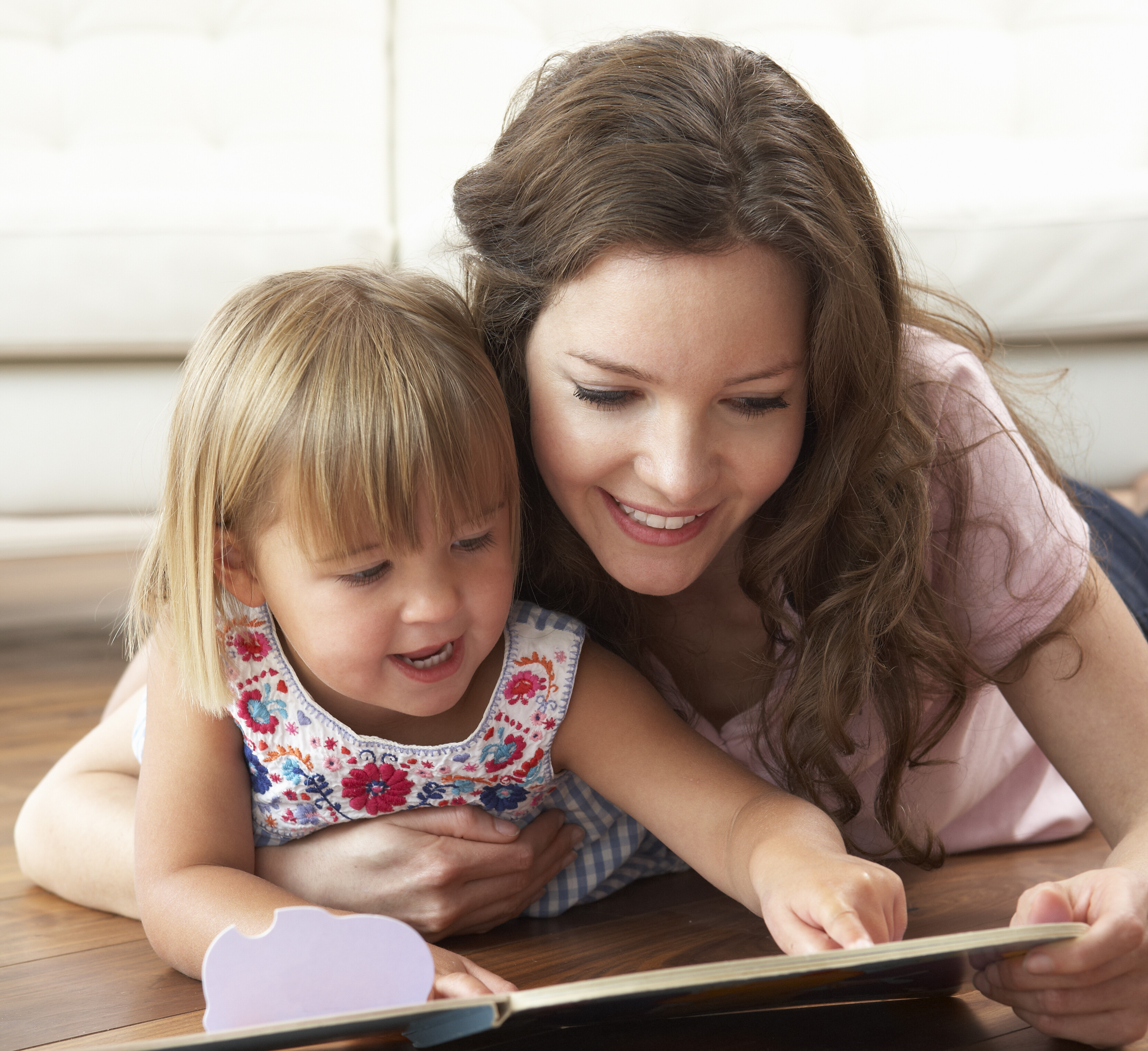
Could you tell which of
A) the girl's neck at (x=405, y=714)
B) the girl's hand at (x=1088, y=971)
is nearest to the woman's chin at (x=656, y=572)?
the girl's neck at (x=405, y=714)

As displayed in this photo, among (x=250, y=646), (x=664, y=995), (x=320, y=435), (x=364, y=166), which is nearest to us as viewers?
(x=664, y=995)

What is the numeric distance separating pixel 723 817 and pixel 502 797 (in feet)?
0.64

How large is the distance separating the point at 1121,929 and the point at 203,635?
61 centimetres

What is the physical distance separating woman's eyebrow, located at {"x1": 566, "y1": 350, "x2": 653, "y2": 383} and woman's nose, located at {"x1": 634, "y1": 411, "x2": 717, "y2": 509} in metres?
0.03

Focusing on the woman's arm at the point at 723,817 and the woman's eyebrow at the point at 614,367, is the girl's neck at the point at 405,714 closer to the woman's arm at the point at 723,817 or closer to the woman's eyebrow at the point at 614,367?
the woman's arm at the point at 723,817

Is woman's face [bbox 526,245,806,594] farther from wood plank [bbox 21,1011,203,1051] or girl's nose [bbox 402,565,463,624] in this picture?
wood plank [bbox 21,1011,203,1051]

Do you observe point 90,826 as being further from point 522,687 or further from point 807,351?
point 807,351

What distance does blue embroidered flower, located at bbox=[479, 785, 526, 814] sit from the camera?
97cm

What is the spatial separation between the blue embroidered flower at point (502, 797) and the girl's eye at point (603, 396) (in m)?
0.30

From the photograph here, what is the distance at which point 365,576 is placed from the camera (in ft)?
2.72

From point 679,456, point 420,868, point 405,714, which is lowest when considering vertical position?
point 420,868

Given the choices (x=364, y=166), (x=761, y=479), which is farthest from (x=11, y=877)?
(x=364, y=166)

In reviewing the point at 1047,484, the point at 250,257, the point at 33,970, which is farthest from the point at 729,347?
the point at 250,257

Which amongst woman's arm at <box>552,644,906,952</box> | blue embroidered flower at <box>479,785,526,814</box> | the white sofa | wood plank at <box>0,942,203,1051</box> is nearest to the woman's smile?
woman's arm at <box>552,644,906,952</box>
